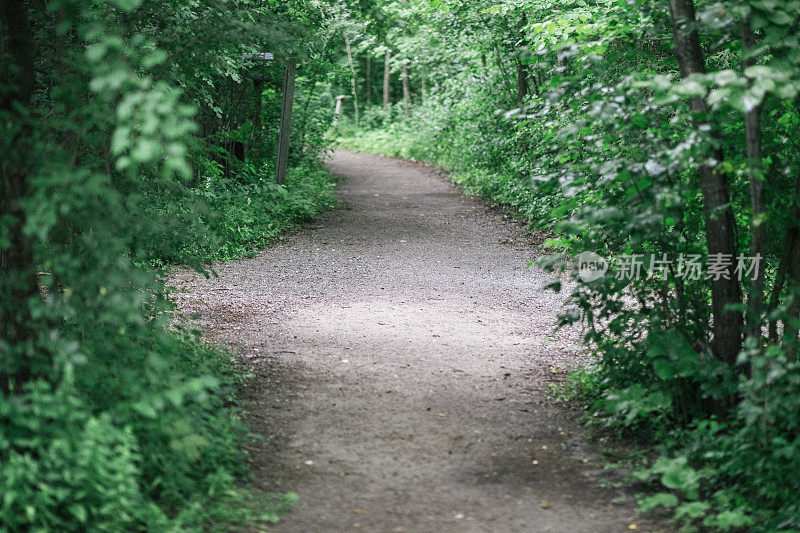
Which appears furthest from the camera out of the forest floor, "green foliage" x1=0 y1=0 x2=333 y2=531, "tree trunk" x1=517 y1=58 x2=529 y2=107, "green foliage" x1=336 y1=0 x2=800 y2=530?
"tree trunk" x1=517 y1=58 x2=529 y2=107

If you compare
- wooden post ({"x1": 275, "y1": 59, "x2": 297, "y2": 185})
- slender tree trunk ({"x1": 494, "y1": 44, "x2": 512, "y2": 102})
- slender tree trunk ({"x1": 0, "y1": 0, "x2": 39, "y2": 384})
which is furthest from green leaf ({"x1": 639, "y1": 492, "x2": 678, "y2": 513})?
slender tree trunk ({"x1": 494, "y1": 44, "x2": 512, "y2": 102})

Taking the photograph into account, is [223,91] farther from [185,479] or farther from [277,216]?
[185,479]

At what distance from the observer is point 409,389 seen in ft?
18.4

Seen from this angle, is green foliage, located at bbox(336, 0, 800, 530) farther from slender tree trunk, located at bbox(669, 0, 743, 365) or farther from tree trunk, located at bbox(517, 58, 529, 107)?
tree trunk, located at bbox(517, 58, 529, 107)

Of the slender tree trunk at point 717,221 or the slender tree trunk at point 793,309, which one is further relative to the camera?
the slender tree trunk at point 717,221

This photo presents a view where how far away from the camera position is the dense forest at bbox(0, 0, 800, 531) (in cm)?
316

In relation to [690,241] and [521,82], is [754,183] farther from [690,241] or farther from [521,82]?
[521,82]

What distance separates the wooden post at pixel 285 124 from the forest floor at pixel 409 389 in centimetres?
285

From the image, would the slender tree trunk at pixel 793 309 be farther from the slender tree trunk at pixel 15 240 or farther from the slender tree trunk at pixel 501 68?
the slender tree trunk at pixel 501 68

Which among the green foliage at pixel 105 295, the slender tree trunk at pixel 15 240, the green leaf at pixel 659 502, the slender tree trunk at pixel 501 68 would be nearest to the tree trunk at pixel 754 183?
the green leaf at pixel 659 502

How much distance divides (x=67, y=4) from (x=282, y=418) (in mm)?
3023

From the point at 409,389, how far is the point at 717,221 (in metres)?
2.67

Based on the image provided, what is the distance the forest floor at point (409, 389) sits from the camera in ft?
12.8

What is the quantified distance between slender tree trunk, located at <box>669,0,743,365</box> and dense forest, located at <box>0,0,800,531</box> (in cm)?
2
